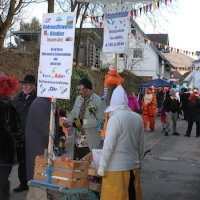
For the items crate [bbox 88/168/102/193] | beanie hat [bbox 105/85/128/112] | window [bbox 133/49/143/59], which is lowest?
crate [bbox 88/168/102/193]

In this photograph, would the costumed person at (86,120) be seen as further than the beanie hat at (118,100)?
Yes

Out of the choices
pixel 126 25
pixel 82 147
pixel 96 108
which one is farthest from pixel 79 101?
pixel 126 25

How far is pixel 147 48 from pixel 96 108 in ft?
141

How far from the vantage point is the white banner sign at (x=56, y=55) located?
466 cm

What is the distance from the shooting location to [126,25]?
605 centimetres

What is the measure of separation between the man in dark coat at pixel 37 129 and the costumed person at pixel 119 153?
1.16 meters

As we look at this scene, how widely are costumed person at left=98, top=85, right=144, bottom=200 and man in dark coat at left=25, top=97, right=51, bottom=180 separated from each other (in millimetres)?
1159

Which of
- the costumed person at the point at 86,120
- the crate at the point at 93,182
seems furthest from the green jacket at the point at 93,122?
the crate at the point at 93,182

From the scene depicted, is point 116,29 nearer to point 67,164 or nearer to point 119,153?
point 119,153

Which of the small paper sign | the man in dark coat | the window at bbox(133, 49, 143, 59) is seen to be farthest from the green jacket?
the window at bbox(133, 49, 143, 59)

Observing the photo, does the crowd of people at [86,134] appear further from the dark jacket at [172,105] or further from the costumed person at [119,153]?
the dark jacket at [172,105]

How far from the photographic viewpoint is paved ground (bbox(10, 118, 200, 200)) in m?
6.88

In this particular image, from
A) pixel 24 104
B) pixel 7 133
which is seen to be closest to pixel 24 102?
pixel 24 104

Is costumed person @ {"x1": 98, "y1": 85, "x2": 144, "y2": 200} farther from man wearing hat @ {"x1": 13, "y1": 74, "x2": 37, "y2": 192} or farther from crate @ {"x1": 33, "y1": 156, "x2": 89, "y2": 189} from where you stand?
man wearing hat @ {"x1": 13, "y1": 74, "x2": 37, "y2": 192}
